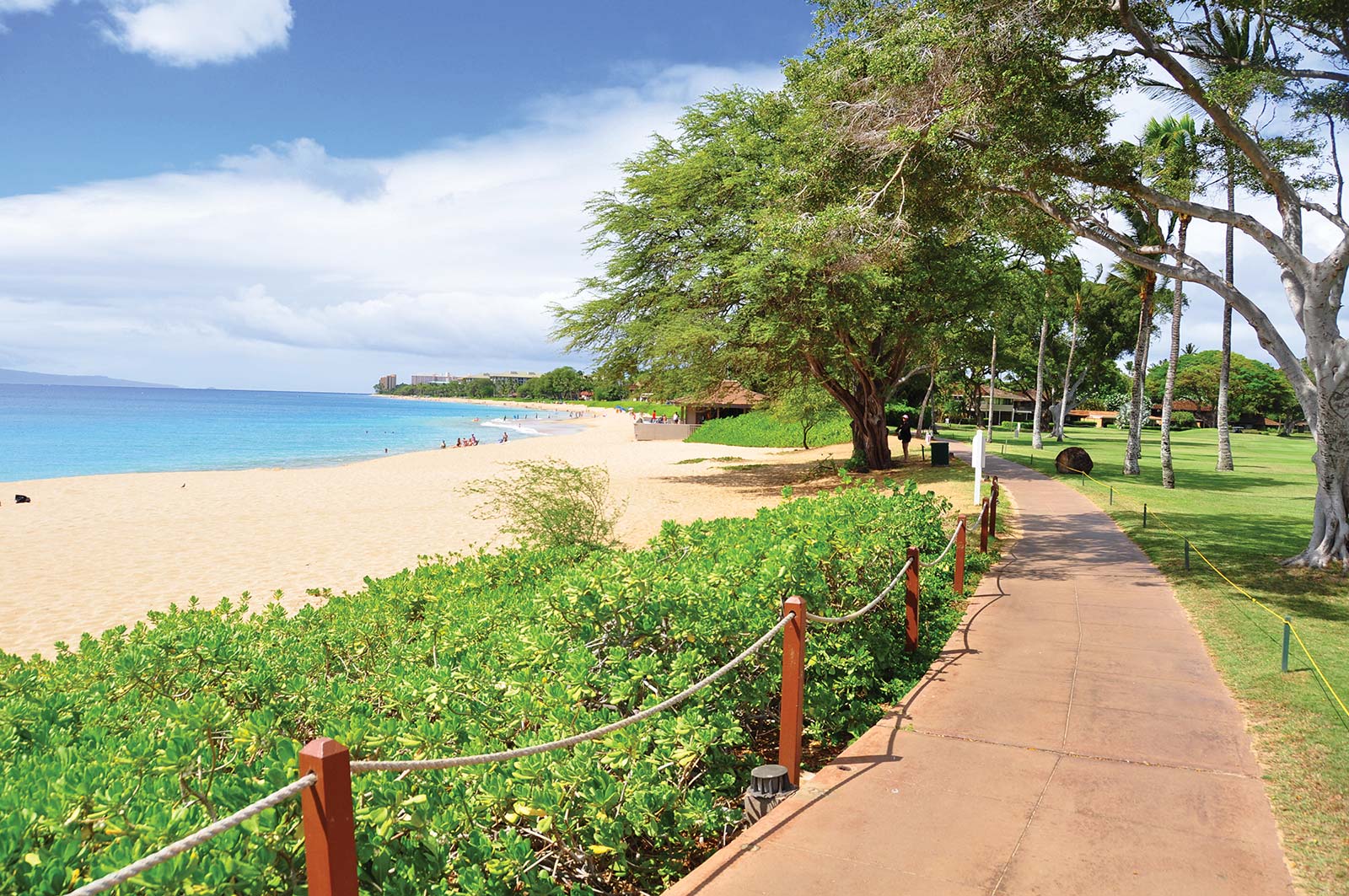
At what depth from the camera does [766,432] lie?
151 ft

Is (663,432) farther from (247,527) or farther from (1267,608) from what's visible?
(1267,608)

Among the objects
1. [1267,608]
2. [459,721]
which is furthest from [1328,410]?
[459,721]

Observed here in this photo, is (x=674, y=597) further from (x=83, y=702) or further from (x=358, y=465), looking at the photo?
(x=358, y=465)

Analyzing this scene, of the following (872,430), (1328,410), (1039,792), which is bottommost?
(1039,792)

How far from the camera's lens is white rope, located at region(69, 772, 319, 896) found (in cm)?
185

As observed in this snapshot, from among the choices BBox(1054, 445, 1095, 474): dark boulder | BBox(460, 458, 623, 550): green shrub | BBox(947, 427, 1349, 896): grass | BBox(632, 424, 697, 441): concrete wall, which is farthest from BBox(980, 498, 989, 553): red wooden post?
BBox(632, 424, 697, 441): concrete wall

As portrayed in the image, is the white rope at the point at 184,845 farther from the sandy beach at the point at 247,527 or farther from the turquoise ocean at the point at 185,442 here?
the turquoise ocean at the point at 185,442

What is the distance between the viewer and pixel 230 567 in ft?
50.7

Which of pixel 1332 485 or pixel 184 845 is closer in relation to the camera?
pixel 184 845

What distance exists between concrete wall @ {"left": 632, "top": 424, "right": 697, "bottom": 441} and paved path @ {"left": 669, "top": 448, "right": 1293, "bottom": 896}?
49.2 m

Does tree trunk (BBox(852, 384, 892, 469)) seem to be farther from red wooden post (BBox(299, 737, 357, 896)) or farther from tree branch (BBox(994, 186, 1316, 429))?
red wooden post (BBox(299, 737, 357, 896))

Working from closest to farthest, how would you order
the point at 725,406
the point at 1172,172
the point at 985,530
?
the point at 985,530, the point at 1172,172, the point at 725,406

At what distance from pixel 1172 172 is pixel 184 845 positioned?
59.0 feet

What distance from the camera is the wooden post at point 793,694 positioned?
4617 millimetres
